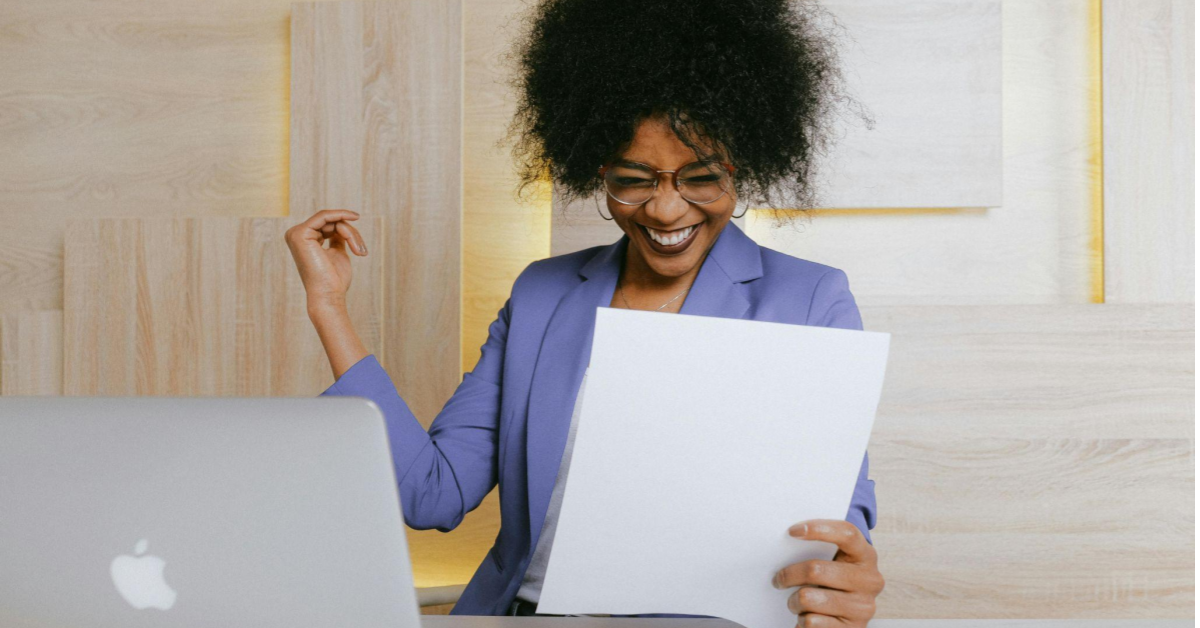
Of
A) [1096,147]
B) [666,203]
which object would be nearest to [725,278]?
[666,203]

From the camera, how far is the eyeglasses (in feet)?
4.54

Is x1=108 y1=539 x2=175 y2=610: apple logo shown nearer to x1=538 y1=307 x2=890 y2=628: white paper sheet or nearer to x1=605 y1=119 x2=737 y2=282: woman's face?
x1=538 y1=307 x2=890 y2=628: white paper sheet

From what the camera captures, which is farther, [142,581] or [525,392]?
[525,392]

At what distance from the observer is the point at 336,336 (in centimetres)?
139

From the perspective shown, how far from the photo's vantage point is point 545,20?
1.62m

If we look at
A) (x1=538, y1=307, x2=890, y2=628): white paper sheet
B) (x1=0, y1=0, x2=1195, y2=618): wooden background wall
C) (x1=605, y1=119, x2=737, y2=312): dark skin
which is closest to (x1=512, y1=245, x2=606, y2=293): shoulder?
(x1=605, y1=119, x2=737, y2=312): dark skin

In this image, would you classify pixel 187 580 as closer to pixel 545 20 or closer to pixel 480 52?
pixel 545 20

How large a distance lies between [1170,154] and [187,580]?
2218mm

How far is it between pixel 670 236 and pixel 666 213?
0.22 ft

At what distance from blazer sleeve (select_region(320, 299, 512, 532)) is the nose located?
1.17ft

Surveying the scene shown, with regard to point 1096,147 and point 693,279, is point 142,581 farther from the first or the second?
point 1096,147

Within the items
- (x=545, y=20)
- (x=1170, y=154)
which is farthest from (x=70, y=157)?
(x=1170, y=154)

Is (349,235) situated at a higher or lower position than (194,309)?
higher

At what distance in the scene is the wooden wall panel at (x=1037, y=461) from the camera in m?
2.04
